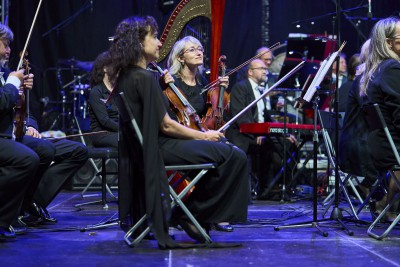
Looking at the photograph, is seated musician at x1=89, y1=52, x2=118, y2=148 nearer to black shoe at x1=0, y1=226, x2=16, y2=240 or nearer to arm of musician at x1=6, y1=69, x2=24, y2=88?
arm of musician at x1=6, y1=69, x2=24, y2=88

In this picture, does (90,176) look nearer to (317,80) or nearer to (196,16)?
(196,16)

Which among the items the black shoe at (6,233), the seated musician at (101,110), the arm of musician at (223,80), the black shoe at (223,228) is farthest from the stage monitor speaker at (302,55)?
the black shoe at (6,233)

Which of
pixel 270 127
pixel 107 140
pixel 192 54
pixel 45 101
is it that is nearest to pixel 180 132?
pixel 192 54

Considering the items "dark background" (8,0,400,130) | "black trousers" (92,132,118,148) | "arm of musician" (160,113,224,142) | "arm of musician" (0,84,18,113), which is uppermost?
"dark background" (8,0,400,130)

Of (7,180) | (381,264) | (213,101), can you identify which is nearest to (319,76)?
(213,101)

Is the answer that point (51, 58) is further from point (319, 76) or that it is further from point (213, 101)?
point (319, 76)

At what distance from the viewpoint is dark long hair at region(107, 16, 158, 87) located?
4.14 meters

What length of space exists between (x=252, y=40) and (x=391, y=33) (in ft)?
17.4

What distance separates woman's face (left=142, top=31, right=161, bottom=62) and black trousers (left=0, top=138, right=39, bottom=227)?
1.12m

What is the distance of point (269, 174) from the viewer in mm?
7984

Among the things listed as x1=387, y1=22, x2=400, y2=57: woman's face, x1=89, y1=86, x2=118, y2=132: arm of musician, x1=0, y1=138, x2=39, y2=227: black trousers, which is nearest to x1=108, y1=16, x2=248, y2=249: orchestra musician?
x1=0, y1=138, x2=39, y2=227: black trousers

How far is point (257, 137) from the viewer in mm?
7727

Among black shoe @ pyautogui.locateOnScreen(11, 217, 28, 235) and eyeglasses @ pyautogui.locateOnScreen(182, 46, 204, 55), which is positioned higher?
eyeglasses @ pyautogui.locateOnScreen(182, 46, 204, 55)

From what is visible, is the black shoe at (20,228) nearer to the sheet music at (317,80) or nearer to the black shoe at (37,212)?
the black shoe at (37,212)
